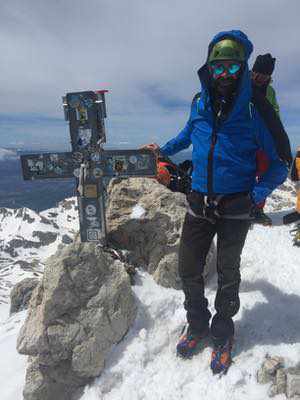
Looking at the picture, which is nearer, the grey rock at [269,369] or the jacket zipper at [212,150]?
the jacket zipper at [212,150]

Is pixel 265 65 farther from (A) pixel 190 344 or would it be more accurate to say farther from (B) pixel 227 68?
(A) pixel 190 344

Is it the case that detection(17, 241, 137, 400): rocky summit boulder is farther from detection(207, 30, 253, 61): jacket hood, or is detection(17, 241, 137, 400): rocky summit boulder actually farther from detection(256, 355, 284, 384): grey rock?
detection(207, 30, 253, 61): jacket hood

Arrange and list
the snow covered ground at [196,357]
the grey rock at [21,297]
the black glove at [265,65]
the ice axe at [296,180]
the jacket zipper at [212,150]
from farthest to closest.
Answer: the grey rock at [21,297] < the ice axe at [296,180] < the black glove at [265,65] < the snow covered ground at [196,357] < the jacket zipper at [212,150]

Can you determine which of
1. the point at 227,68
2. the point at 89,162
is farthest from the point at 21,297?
the point at 227,68

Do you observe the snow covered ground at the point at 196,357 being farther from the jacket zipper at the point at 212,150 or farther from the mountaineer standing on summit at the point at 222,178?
the jacket zipper at the point at 212,150

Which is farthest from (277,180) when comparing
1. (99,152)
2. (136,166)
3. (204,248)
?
(99,152)

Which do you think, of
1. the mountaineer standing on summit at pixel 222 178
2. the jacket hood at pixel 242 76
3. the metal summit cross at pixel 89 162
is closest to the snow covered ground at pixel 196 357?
the mountaineer standing on summit at pixel 222 178

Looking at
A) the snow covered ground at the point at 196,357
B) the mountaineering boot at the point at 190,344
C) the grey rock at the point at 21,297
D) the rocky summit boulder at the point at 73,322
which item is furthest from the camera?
the grey rock at the point at 21,297
